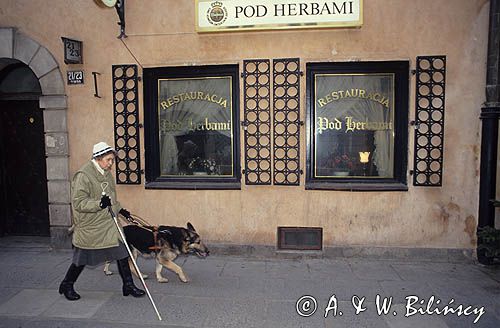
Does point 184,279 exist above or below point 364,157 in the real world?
below

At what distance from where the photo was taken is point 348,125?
6.51 metres

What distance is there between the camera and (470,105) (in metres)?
6.11

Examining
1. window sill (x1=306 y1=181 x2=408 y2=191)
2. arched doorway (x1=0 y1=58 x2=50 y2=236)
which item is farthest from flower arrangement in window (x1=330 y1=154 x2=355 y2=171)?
arched doorway (x1=0 y1=58 x2=50 y2=236)

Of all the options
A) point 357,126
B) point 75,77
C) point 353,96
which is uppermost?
point 75,77

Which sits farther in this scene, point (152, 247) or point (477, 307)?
point (152, 247)

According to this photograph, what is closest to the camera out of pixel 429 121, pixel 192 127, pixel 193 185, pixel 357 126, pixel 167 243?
pixel 167 243

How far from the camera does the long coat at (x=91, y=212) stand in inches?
182

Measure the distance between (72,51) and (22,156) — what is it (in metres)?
2.53

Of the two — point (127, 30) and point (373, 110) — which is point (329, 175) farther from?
point (127, 30)

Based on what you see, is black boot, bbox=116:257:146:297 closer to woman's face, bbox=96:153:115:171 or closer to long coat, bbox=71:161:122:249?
long coat, bbox=71:161:122:249

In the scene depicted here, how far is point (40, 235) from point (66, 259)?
1559 millimetres

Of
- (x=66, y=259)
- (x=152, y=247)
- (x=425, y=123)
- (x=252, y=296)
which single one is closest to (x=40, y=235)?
(x=66, y=259)

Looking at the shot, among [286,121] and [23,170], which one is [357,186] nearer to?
[286,121]

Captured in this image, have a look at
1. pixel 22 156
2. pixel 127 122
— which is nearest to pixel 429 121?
pixel 127 122
